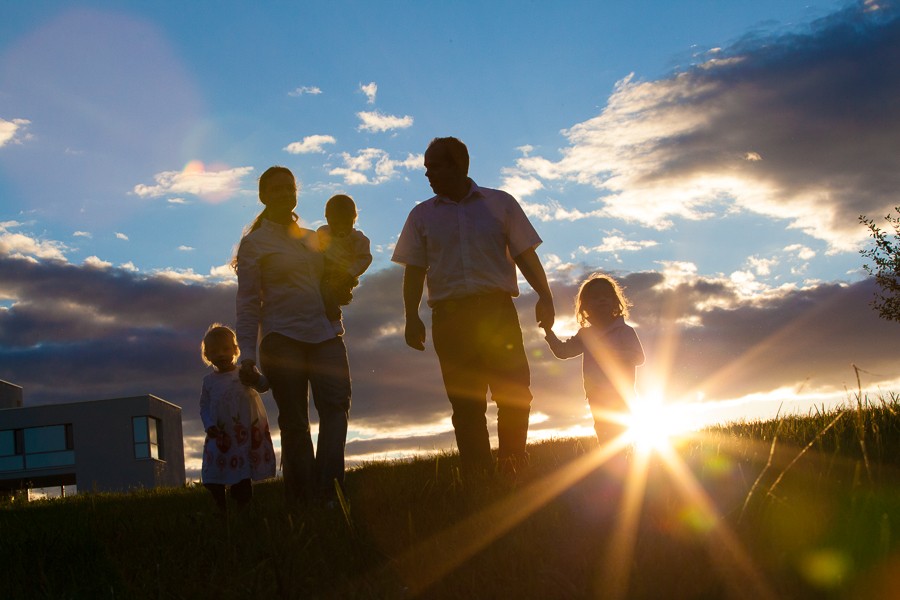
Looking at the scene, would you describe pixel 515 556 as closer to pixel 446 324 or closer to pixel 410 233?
pixel 446 324

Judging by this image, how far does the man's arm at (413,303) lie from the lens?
7059mm

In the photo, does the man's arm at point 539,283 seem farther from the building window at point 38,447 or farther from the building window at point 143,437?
the building window at point 38,447

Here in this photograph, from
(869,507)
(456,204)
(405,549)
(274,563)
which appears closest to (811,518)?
(869,507)

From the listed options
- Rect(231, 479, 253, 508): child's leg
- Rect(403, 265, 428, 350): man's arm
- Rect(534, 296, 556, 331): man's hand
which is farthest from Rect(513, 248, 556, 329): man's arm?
Rect(231, 479, 253, 508): child's leg

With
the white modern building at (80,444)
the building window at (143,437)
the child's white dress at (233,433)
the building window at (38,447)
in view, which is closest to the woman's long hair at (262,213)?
the child's white dress at (233,433)

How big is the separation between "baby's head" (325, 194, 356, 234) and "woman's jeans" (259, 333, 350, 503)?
1.04 metres

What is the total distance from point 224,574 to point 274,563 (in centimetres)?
48

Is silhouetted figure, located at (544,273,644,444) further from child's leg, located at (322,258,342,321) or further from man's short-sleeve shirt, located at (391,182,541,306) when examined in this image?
child's leg, located at (322,258,342,321)

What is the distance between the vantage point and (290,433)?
263 inches

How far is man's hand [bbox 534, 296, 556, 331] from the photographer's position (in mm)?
7098

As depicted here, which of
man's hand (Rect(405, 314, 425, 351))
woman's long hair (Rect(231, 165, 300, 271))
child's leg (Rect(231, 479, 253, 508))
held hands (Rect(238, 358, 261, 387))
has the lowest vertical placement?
child's leg (Rect(231, 479, 253, 508))

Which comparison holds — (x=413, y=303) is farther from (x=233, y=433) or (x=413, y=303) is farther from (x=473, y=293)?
(x=233, y=433)

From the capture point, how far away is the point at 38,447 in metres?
56.2

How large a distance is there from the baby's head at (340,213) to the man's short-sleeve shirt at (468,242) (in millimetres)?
482
